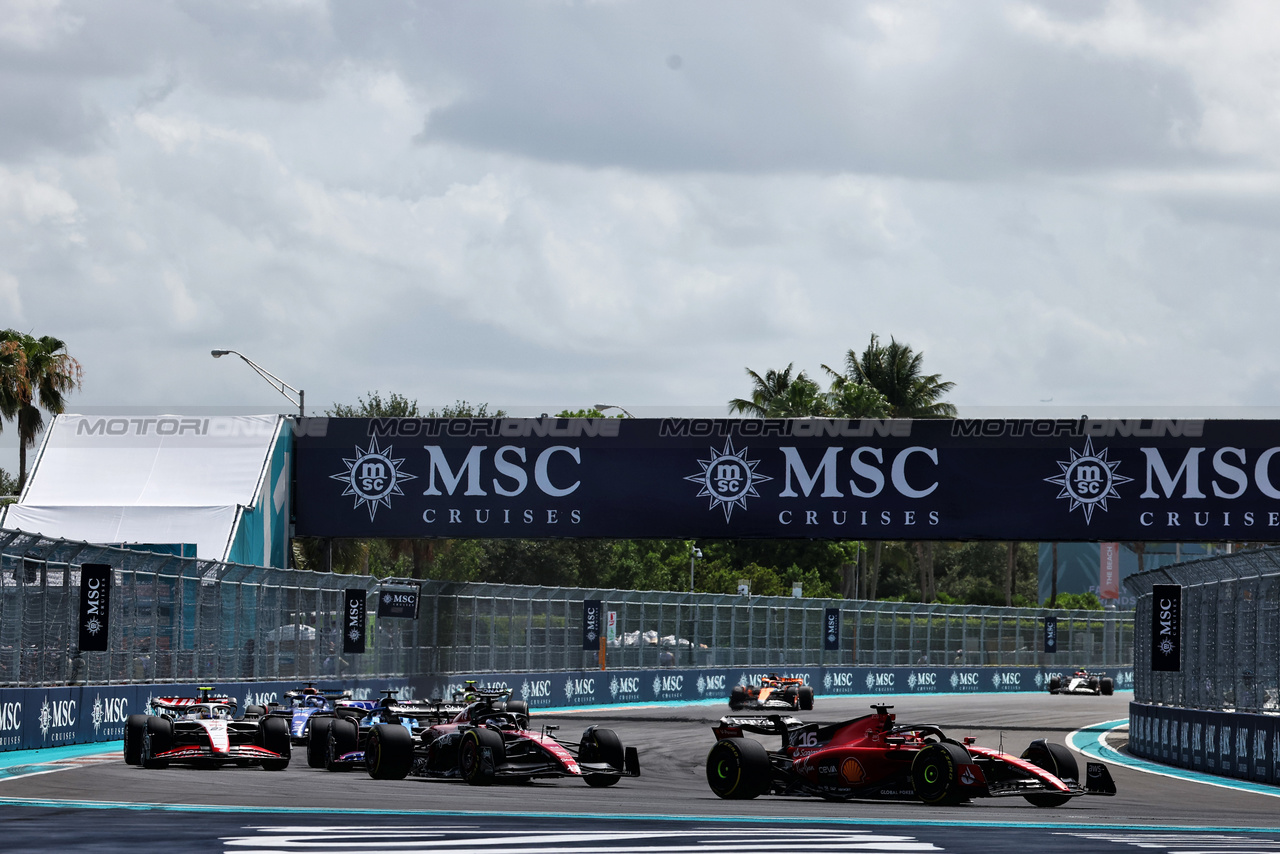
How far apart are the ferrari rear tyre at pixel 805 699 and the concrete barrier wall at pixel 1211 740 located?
47.0 feet

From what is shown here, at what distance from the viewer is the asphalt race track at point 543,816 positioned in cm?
1340

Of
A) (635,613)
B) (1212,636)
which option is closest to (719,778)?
(1212,636)

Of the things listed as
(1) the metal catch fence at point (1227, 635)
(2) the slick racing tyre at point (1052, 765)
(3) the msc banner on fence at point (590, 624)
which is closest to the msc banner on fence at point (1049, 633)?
(3) the msc banner on fence at point (590, 624)

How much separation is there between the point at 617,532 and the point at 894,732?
64.6ft

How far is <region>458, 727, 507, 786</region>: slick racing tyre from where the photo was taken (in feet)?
65.5

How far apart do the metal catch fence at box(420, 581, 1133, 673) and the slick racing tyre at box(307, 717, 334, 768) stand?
62.3 feet

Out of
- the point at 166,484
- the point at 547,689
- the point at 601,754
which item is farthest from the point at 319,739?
the point at 547,689

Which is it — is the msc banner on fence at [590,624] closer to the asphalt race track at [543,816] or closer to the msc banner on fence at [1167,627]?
the msc banner on fence at [1167,627]

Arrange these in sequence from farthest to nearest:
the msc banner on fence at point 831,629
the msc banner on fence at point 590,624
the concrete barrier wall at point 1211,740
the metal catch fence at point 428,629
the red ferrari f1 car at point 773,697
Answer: the msc banner on fence at point 831,629, the msc banner on fence at point 590,624, the red ferrari f1 car at point 773,697, the metal catch fence at point 428,629, the concrete barrier wall at point 1211,740

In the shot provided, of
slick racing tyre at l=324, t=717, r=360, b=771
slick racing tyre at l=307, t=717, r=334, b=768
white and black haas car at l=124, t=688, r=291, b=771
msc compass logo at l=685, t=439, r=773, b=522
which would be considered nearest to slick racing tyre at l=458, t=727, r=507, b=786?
slick racing tyre at l=324, t=717, r=360, b=771

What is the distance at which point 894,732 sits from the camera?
1862 centimetres

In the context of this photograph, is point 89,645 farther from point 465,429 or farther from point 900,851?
point 900,851

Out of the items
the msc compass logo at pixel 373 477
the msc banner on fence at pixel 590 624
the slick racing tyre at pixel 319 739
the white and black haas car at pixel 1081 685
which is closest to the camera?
the slick racing tyre at pixel 319 739

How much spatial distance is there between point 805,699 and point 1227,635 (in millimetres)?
19969
